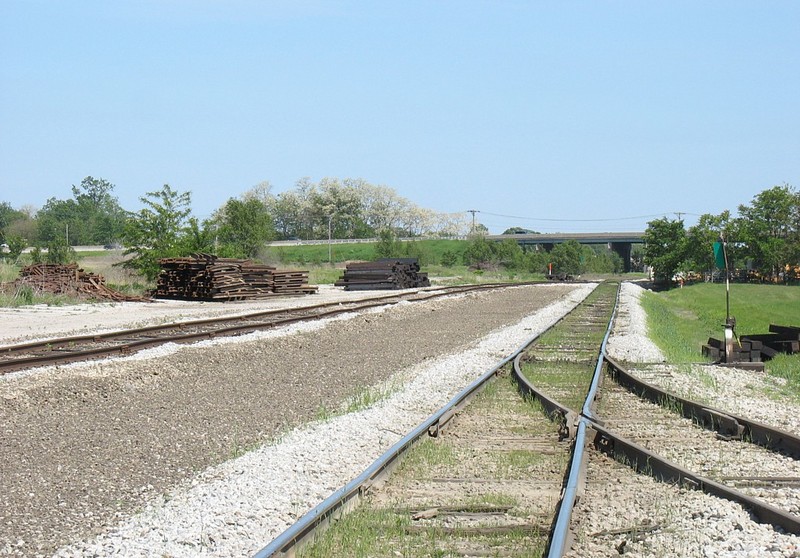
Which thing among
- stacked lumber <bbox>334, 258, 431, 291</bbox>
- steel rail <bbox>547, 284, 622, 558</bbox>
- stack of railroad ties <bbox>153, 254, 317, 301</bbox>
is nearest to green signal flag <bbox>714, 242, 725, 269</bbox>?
steel rail <bbox>547, 284, 622, 558</bbox>

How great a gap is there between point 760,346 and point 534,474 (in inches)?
551

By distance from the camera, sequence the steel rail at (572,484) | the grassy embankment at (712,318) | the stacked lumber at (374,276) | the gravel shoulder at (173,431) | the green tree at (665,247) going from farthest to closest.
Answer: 1. the green tree at (665,247)
2. the stacked lumber at (374,276)
3. the grassy embankment at (712,318)
4. the gravel shoulder at (173,431)
5. the steel rail at (572,484)

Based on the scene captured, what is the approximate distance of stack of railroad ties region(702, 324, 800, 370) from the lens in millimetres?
17953

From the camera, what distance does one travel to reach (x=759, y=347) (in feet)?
63.6

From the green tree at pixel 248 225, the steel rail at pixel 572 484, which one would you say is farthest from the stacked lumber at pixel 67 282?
the green tree at pixel 248 225

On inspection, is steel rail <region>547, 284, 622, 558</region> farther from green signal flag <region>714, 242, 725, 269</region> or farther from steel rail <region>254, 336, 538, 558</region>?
green signal flag <region>714, 242, 725, 269</region>

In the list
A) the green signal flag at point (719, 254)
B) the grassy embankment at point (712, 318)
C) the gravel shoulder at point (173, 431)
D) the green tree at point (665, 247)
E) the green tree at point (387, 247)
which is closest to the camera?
the gravel shoulder at point (173, 431)

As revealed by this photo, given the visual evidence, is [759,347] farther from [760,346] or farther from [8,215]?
[8,215]

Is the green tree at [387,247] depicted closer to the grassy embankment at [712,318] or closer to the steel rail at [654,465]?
the grassy embankment at [712,318]

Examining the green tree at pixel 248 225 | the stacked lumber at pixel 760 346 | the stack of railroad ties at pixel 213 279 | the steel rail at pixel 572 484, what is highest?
the green tree at pixel 248 225

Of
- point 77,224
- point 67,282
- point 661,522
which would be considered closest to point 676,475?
point 661,522

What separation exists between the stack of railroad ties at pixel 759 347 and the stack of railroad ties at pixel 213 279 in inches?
836

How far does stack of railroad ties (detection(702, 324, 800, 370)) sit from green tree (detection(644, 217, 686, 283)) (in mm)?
72956

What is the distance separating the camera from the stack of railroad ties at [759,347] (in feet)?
58.9
